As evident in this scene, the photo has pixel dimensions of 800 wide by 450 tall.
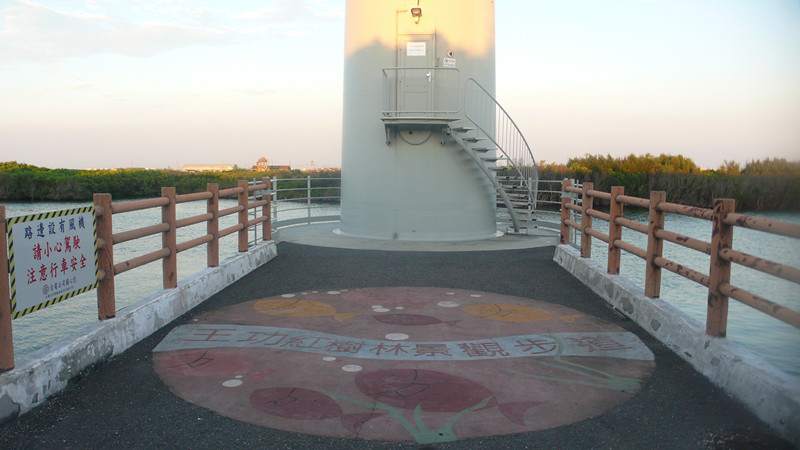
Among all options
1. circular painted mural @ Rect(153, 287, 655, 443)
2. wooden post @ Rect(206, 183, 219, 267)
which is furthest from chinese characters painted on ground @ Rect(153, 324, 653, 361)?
wooden post @ Rect(206, 183, 219, 267)

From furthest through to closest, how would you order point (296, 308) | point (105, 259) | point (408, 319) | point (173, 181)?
point (173, 181) < point (296, 308) < point (408, 319) < point (105, 259)

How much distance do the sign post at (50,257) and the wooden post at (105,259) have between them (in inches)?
5.4

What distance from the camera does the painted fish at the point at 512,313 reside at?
6.08 m

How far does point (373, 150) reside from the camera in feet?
42.9

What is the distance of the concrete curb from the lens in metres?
3.36

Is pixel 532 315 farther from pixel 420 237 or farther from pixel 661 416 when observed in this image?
pixel 420 237

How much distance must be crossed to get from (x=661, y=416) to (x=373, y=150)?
1014 cm

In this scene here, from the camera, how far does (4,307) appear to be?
362cm

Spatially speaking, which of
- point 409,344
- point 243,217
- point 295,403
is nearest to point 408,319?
point 409,344

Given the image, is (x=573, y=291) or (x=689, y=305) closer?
(x=573, y=291)

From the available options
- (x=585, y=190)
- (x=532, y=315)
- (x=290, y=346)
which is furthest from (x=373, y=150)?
(x=290, y=346)

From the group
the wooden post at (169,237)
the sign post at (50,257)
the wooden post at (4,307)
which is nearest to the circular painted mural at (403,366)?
the wooden post at (169,237)

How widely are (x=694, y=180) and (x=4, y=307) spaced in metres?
23.5

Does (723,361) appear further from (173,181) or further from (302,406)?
(173,181)
